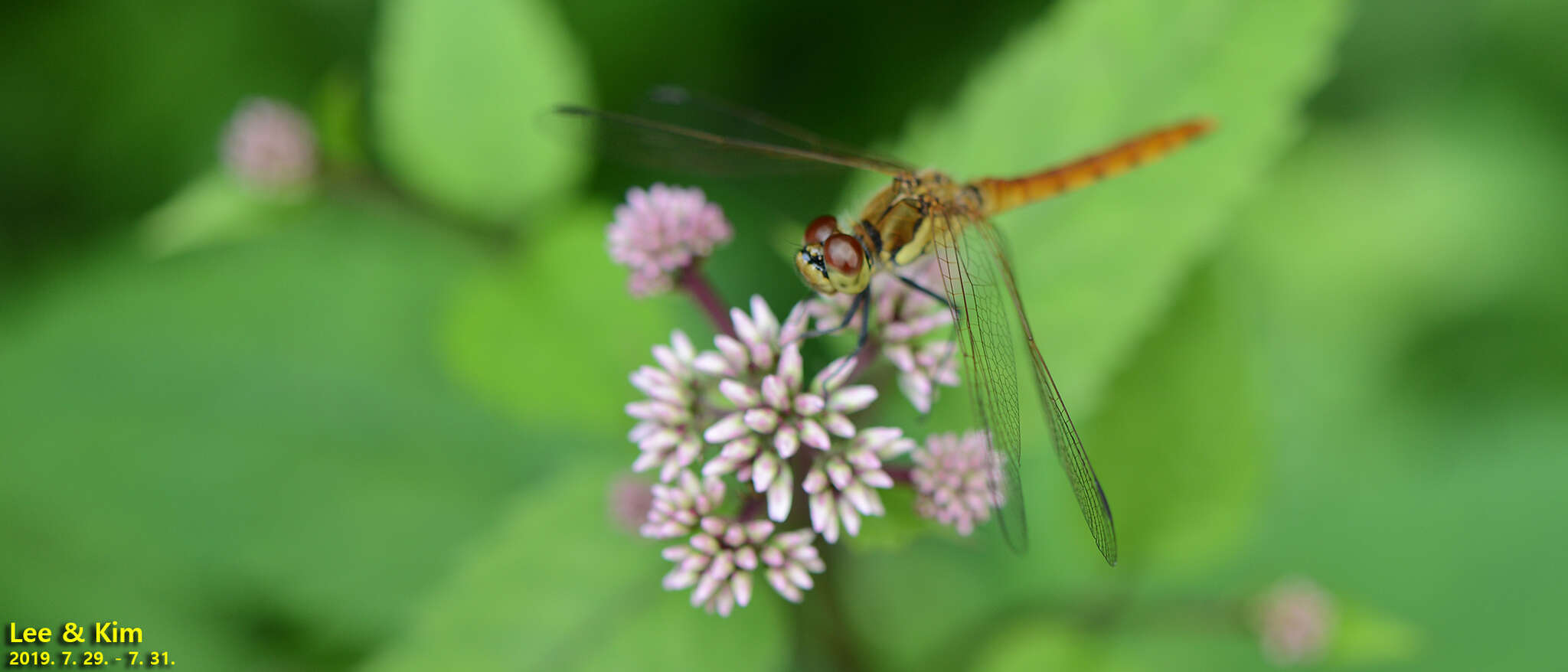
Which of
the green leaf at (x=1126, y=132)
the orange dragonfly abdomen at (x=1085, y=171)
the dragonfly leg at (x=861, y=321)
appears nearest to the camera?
the dragonfly leg at (x=861, y=321)

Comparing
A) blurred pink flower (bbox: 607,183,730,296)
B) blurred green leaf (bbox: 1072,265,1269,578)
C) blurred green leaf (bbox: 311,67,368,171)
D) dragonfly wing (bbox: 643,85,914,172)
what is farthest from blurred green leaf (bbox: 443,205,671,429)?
blurred green leaf (bbox: 1072,265,1269,578)

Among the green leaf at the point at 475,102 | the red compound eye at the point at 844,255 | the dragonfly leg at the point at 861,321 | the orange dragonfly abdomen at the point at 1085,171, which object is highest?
the green leaf at the point at 475,102

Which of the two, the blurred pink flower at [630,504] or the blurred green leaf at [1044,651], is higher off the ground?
the blurred pink flower at [630,504]

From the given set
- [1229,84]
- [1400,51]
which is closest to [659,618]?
[1229,84]

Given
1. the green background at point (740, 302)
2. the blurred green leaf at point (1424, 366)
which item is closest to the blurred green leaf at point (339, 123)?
the green background at point (740, 302)

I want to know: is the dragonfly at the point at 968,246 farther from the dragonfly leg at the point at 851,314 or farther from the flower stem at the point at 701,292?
the flower stem at the point at 701,292

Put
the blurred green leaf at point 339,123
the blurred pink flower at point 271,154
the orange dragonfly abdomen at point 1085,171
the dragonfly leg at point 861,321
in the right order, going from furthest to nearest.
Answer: the blurred pink flower at point 271,154 < the blurred green leaf at point 339,123 < the orange dragonfly abdomen at point 1085,171 < the dragonfly leg at point 861,321

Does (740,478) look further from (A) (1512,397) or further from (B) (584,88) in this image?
(A) (1512,397)

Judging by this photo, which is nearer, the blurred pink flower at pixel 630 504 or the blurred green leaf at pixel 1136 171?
the blurred pink flower at pixel 630 504
